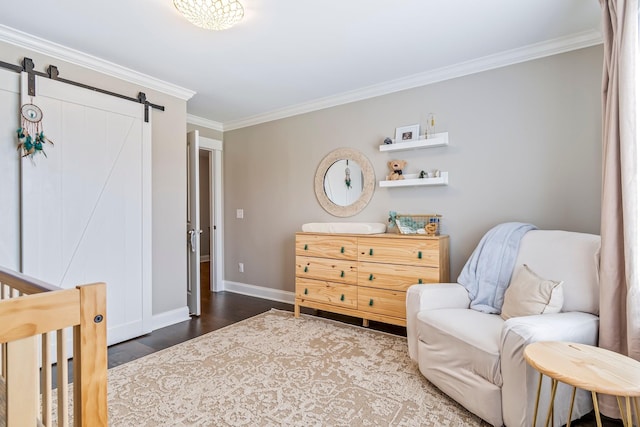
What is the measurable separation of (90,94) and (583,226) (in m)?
3.96

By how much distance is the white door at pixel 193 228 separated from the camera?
3498 mm

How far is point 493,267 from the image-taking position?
227 cm

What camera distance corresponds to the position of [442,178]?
285cm

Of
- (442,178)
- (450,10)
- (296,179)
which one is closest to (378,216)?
(442,178)

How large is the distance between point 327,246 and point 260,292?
153cm

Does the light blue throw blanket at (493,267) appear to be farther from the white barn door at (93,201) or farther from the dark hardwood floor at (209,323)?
the white barn door at (93,201)

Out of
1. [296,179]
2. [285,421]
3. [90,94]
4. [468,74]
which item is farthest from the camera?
[296,179]

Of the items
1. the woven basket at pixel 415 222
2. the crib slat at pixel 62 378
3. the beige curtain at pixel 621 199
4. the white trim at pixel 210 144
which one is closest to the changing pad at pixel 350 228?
the woven basket at pixel 415 222

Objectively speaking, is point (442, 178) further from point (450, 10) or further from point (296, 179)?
point (296, 179)

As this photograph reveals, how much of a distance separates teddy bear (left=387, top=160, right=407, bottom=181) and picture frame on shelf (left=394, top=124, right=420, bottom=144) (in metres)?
Answer: 0.20

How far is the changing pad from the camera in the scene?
304 centimetres

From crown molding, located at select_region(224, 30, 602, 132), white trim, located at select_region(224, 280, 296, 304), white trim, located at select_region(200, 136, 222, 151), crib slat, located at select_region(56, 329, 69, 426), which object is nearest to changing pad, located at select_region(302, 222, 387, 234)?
white trim, located at select_region(224, 280, 296, 304)

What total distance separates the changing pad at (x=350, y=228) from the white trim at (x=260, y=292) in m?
1.06

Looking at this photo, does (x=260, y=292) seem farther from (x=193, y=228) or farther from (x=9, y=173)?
(x=9, y=173)
